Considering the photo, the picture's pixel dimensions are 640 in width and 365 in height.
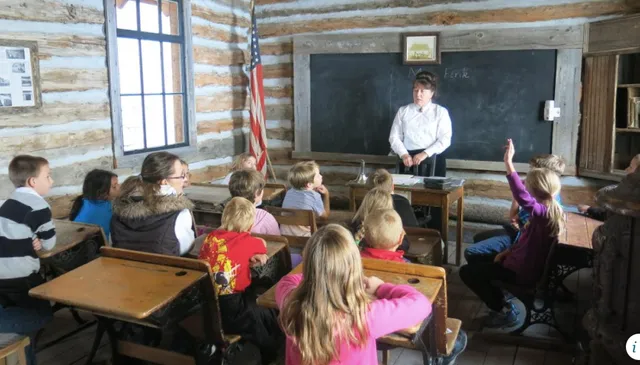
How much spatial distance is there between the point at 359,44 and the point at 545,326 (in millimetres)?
4112

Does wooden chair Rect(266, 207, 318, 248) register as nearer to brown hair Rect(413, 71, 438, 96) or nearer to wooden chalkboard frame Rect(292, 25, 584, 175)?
brown hair Rect(413, 71, 438, 96)

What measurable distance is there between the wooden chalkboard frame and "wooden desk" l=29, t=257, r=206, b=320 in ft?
15.2

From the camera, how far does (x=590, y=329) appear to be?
2770 millimetres

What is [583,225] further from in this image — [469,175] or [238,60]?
[238,60]

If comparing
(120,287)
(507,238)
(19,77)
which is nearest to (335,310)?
(120,287)

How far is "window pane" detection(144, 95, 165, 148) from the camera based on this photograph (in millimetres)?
6180

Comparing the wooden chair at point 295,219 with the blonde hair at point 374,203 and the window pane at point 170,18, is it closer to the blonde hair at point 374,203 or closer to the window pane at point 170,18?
the blonde hair at point 374,203

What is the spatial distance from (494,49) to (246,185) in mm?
3737

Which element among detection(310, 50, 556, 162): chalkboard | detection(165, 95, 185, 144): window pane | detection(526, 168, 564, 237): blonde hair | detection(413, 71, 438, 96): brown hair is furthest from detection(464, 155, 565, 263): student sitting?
detection(165, 95, 185, 144): window pane

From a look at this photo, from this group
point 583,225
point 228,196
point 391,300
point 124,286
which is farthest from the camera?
point 228,196

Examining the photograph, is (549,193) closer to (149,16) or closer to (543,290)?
(543,290)

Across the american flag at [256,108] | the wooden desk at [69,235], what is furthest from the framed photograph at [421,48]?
the wooden desk at [69,235]

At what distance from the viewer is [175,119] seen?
6578 mm

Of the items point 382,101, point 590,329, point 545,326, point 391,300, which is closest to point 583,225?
point 545,326
